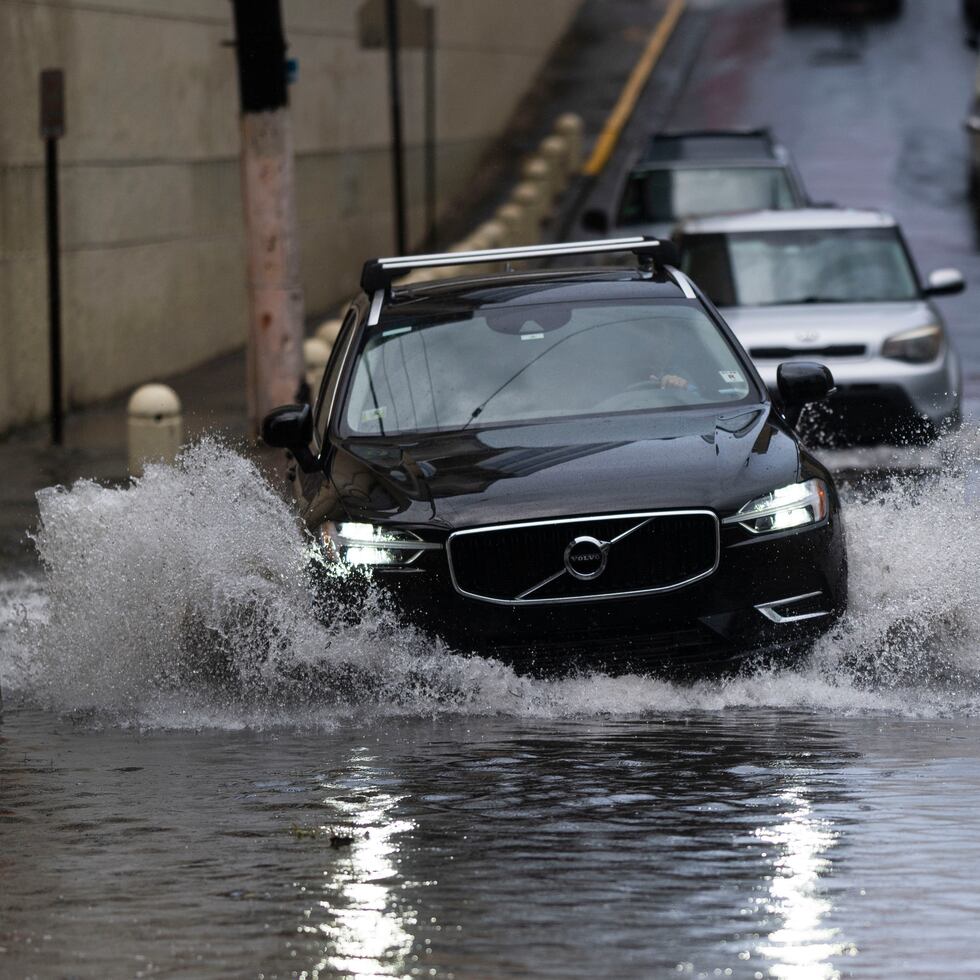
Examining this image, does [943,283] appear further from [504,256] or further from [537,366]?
[537,366]

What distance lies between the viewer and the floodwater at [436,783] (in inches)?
198

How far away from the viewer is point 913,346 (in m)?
14.7

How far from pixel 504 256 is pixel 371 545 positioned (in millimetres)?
1945

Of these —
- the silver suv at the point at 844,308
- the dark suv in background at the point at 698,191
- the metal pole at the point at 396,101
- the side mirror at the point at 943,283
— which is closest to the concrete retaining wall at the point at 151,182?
the metal pole at the point at 396,101

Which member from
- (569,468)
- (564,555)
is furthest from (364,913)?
(569,468)

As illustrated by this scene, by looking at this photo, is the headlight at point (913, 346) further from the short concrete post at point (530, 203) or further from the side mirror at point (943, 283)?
the short concrete post at point (530, 203)

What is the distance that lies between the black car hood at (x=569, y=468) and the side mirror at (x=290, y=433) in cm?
45

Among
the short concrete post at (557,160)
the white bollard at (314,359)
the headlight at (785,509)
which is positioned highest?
the short concrete post at (557,160)

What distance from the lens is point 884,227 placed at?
15.9 meters

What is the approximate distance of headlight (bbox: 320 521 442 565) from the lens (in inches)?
302

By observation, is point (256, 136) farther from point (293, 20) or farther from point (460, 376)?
point (293, 20)

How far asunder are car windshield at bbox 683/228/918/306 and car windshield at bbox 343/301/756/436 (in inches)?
251

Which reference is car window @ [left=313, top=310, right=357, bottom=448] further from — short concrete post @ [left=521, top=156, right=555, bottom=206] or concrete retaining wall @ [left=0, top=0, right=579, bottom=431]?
short concrete post @ [left=521, top=156, right=555, bottom=206]

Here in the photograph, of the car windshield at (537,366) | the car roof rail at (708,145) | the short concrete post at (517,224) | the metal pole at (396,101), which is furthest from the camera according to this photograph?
the short concrete post at (517,224)
